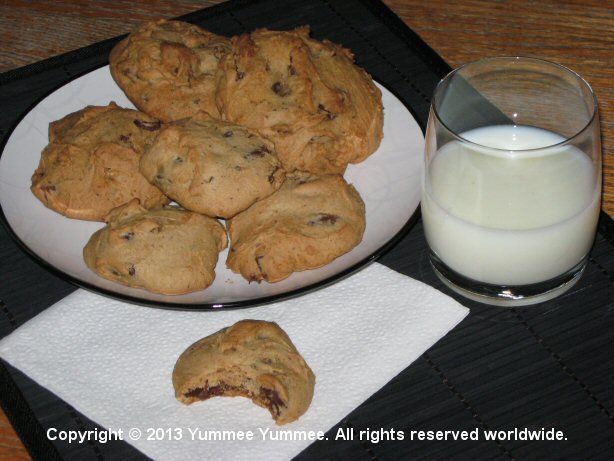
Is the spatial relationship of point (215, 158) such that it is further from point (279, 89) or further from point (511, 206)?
point (511, 206)

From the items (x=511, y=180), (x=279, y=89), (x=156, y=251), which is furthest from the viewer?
(x=279, y=89)

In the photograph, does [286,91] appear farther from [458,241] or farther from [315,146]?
[458,241]

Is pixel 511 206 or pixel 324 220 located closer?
pixel 511 206

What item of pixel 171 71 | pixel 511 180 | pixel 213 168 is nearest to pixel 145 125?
pixel 171 71

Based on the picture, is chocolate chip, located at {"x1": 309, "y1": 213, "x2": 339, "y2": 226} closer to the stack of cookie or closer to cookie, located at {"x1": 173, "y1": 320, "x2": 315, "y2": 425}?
A: the stack of cookie

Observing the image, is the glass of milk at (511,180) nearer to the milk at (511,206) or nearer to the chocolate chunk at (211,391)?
the milk at (511,206)

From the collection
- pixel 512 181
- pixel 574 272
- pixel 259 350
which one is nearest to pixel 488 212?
pixel 512 181

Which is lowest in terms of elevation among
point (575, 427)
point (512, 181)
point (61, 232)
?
point (575, 427)
